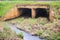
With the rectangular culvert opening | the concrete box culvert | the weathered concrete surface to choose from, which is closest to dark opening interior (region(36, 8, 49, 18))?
the concrete box culvert

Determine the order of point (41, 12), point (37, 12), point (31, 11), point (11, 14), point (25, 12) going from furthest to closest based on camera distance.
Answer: point (25, 12)
point (37, 12)
point (41, 12)
point (31, 11)
point (11, 14)

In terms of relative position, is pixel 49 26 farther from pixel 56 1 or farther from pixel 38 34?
pixel 56 1

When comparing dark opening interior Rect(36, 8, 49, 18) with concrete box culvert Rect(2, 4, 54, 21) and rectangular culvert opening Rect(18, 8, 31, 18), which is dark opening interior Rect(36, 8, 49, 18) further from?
rectangular culvert opening Rect(18, 8, 31, 18)

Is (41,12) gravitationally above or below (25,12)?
above

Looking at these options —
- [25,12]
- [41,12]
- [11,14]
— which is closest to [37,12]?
[41,12]

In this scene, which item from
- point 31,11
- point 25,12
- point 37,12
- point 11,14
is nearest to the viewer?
point 11,14

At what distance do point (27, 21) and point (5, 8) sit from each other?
15.8 feet

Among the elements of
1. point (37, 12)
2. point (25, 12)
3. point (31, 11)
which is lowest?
point (25, 12)

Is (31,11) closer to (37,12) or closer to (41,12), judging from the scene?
(37,12)

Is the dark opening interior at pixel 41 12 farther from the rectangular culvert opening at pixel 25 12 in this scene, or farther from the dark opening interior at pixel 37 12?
the rectangular culvert opening at pixel 25 12

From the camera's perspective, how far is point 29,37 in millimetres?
22656

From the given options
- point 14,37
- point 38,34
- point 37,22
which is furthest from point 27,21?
point 14,37

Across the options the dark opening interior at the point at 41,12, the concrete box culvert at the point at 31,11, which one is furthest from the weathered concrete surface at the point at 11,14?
the dark opening interior at the point at 41,12

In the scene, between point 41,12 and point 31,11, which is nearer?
point 31,11
